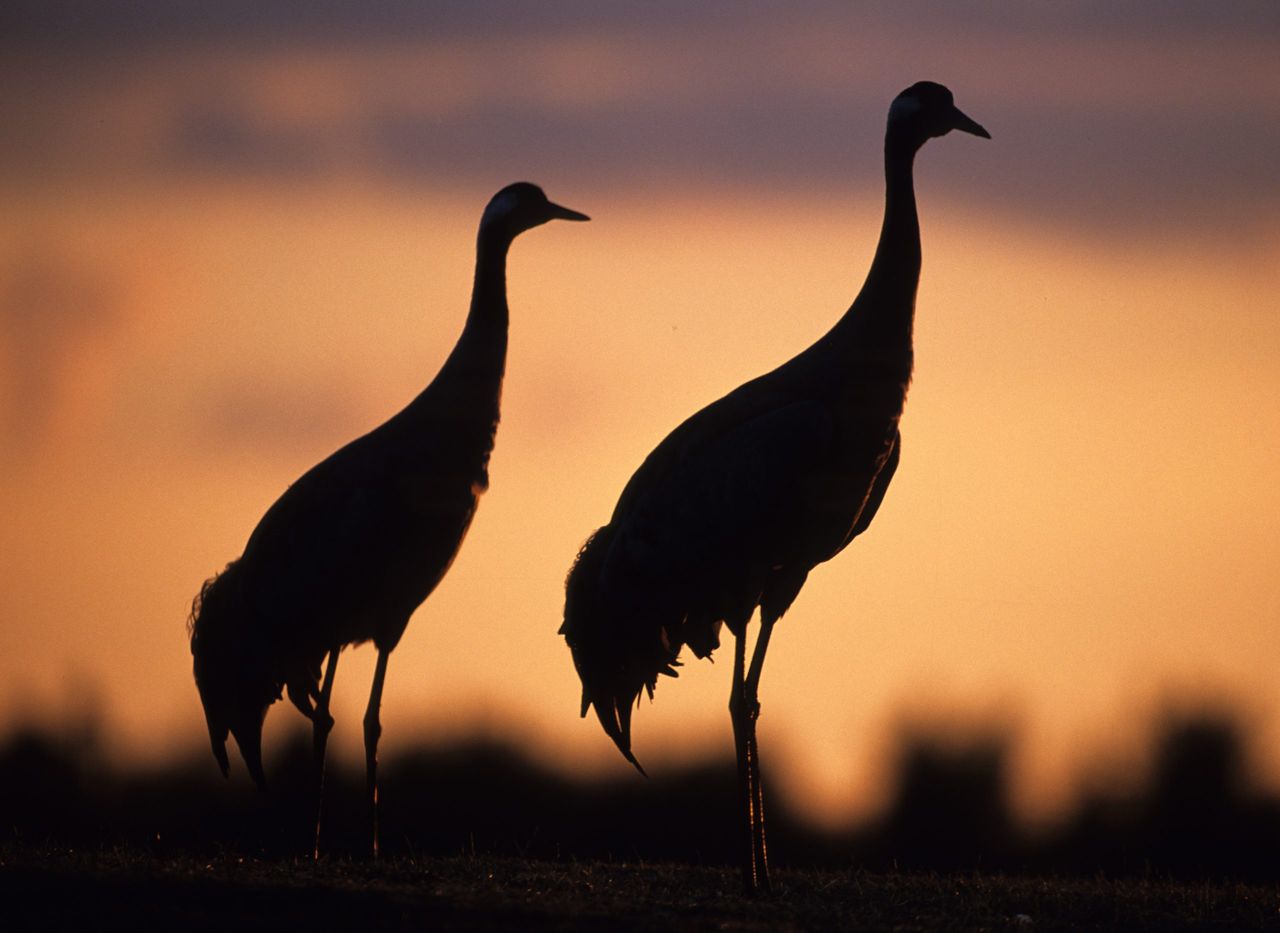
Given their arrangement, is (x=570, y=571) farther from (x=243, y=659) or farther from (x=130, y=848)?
(x=130, y=848)

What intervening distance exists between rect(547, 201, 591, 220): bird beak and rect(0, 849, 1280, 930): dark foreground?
13.0 ft

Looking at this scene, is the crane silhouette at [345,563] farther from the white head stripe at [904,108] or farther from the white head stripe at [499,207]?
the white head stripe at [904,108]

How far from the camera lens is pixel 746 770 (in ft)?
36.4

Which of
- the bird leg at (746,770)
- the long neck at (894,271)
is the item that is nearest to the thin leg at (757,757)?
the bird leg at (746,770)

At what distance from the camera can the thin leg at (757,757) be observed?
425 inches

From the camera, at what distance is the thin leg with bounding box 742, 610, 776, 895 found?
1080 cm

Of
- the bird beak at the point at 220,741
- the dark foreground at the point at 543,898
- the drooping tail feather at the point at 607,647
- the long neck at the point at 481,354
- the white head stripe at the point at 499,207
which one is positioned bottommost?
the dark foreground at the point at 543,898

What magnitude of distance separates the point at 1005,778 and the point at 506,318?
478 inches

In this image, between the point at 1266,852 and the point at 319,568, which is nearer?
the point at 319,568

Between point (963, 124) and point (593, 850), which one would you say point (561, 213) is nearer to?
point (963, 124)

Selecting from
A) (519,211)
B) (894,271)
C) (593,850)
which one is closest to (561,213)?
(519,211)

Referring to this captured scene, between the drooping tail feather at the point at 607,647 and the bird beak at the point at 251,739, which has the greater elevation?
the drooping tail feather at the point at 607,647

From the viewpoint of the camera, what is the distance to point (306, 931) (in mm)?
8445

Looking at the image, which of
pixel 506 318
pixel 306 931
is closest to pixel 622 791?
pixel 506 318
